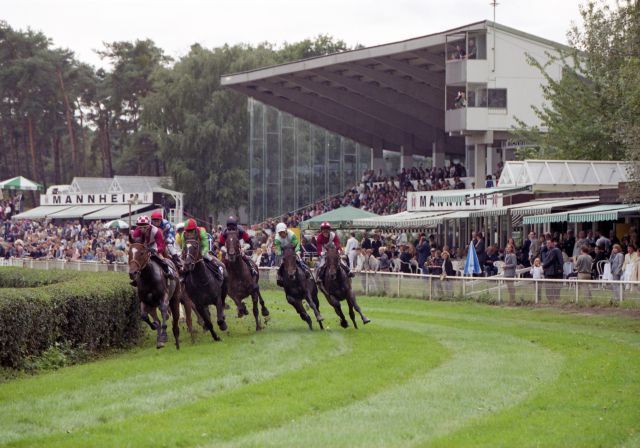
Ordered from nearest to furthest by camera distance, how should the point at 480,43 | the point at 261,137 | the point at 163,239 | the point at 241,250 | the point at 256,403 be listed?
the point at 256,403
the point at 163,239
the point at 241,250
the point at 480,43
the point at 261,137

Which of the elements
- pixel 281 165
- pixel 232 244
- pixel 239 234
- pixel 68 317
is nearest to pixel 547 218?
pixel 239 234

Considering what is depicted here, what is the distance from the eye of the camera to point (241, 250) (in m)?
20.1

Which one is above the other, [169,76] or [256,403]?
[169,76]

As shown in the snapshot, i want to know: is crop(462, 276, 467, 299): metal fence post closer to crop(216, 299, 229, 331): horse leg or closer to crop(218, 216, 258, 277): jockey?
crop(218, 216, 258, 277): jockey

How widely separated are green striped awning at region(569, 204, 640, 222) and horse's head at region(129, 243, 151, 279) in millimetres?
13721

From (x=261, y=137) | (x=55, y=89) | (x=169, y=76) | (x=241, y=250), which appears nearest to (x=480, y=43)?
(x=261, y=137)

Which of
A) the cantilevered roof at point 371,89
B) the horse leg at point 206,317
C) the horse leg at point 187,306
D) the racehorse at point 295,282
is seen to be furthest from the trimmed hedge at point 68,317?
the cantilevered roof at point 371,89

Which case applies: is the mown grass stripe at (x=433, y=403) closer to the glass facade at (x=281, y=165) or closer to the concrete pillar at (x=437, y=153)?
the concrete pillar at (x=437, y=153)

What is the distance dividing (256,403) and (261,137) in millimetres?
54791

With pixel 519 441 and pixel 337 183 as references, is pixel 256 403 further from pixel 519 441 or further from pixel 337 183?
pixel 337 183

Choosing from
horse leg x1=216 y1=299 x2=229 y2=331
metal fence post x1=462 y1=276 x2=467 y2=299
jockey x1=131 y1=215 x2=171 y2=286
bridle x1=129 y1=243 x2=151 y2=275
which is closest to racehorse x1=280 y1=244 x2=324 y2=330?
horse leg x1=216 y1=299 x2=229 y2=331

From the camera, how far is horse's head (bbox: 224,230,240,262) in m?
19.4

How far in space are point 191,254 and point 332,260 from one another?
8.80ft

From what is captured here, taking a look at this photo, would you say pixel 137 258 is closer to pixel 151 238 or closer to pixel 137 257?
pixel 137 257
